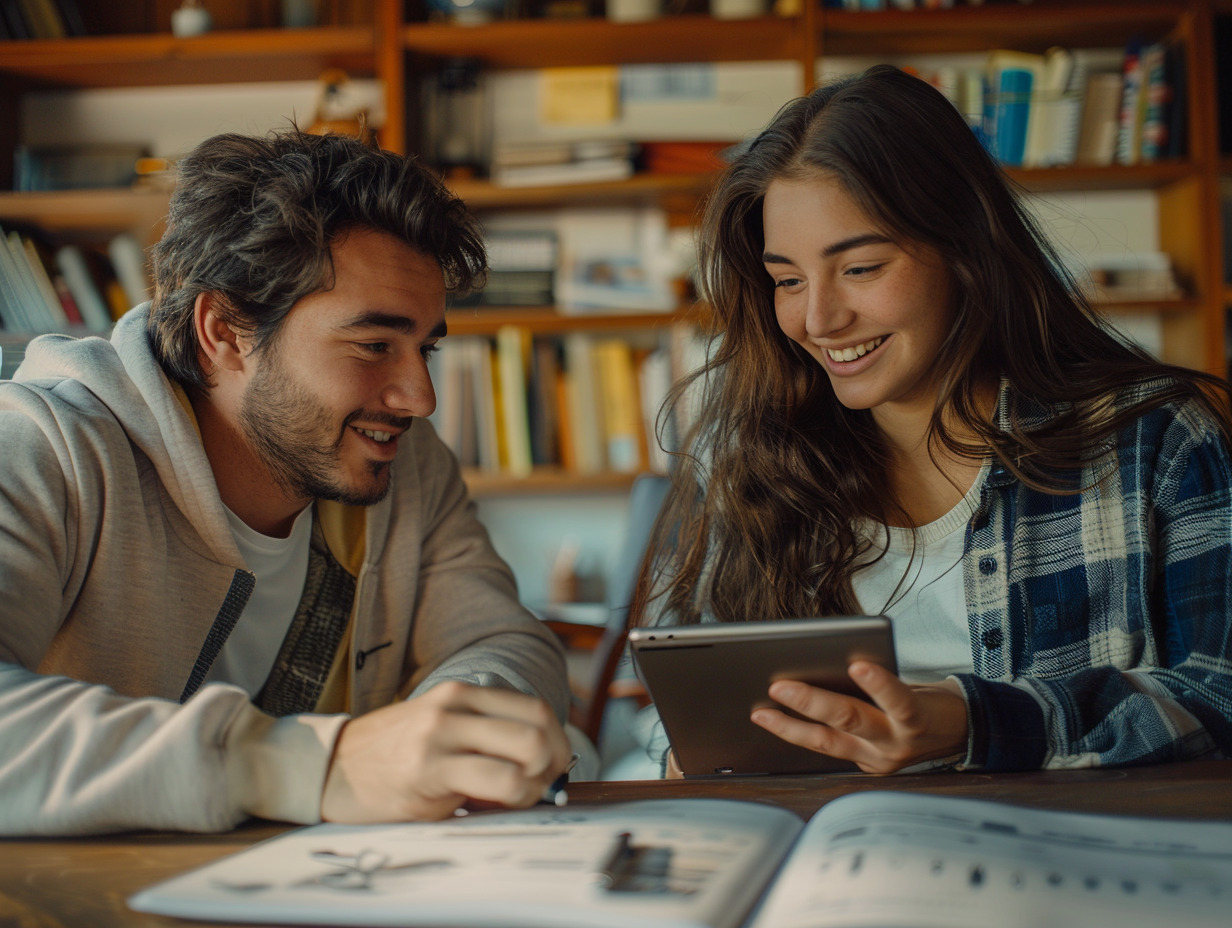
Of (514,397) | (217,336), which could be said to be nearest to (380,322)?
(217,336)

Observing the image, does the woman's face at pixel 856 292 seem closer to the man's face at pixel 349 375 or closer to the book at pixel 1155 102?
the man's face at pixel 349 375

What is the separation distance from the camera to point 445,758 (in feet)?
2.13

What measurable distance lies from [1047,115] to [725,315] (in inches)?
62.0

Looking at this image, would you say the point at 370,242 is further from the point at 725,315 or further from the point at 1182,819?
the point at 1182,819

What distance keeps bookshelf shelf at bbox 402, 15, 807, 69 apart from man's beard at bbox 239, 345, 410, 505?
1645mm

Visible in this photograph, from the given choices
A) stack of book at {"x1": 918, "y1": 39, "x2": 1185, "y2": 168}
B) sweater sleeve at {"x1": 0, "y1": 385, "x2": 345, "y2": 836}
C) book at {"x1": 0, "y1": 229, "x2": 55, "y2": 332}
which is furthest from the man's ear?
stack of book at {"x1": 918, "y1": 39, "x2": 1185, "y2": 168}

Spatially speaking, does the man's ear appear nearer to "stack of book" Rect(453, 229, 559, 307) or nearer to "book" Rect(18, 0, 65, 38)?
"stack of book" Rect(453, 229, 559, 307)

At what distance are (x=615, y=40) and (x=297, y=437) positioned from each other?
5.89 feet

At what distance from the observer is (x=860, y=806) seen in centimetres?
62

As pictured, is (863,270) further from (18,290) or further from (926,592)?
(18,290)

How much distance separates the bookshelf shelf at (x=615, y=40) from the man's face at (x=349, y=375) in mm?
1562

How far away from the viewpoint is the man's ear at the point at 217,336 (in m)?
1.18

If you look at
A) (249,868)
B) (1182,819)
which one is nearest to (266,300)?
(249,868)

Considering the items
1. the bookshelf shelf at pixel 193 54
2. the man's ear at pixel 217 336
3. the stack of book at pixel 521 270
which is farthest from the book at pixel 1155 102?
the man's ear at pixel 217 336
